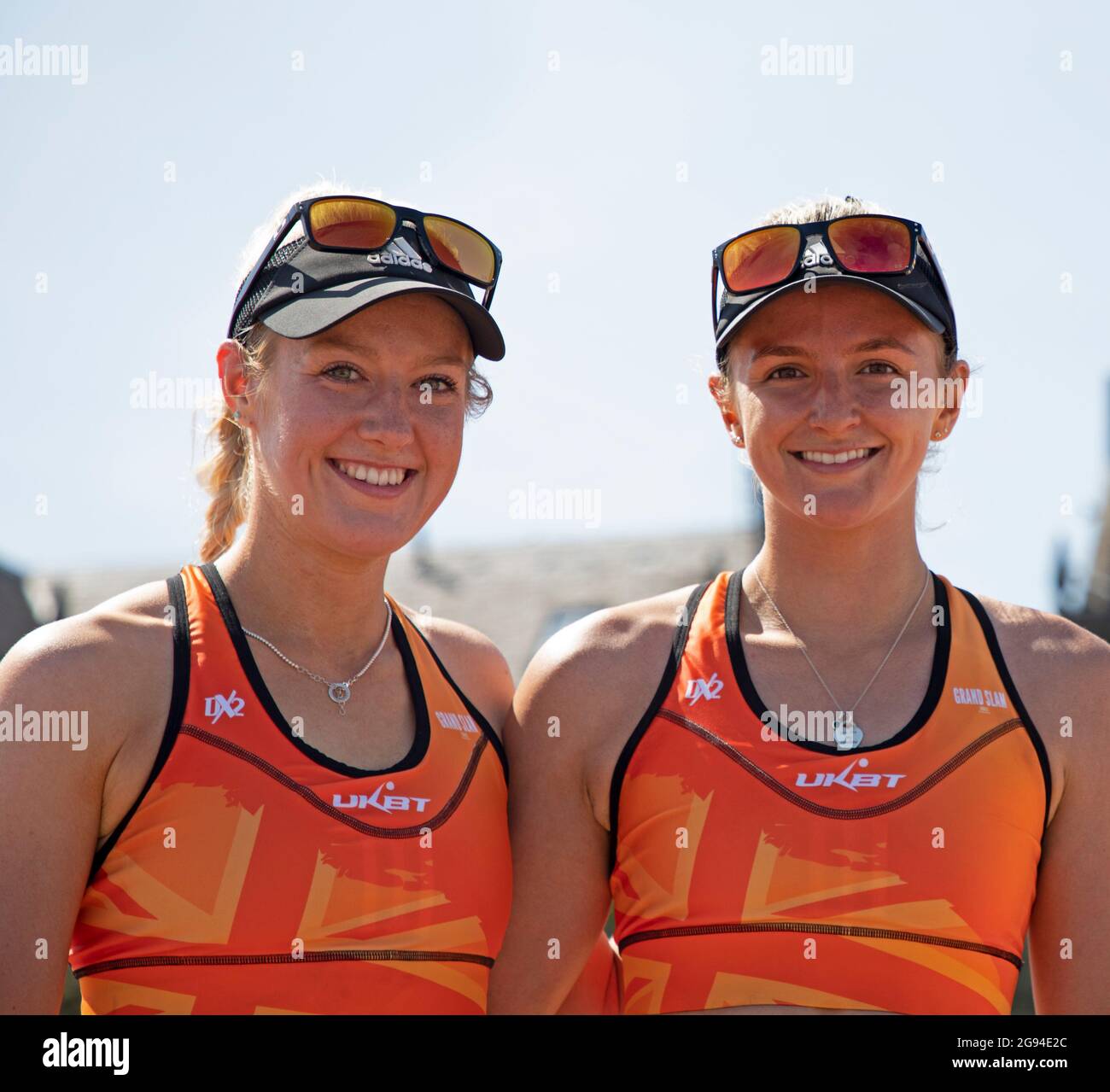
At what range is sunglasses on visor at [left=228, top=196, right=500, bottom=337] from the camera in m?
3.38

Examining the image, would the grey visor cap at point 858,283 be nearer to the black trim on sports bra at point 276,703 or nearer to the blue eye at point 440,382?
the blue eye at point 440,382

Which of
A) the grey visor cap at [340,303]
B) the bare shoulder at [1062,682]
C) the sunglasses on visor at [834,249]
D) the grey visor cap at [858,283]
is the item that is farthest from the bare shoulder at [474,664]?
the bare shoulder at [1062,682]

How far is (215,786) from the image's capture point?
2.96 m

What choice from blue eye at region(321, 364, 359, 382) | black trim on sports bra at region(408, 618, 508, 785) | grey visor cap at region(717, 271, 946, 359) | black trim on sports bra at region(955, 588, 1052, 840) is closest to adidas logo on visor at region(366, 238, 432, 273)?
blue eye at region(321, 364, 359, 382)

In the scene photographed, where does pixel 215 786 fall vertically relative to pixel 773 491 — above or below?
below

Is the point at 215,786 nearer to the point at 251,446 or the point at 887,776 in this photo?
the point at 251,446

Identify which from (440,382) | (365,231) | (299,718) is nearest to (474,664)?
(299,718)

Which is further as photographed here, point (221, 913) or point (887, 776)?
point (887, 776)

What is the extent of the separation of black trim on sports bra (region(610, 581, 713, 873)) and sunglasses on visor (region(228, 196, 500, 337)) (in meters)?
1.07

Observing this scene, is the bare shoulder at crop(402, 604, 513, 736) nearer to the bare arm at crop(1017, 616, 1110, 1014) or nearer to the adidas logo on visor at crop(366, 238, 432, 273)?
the adidas logo on visor at crop(366, 238, 432, 273)

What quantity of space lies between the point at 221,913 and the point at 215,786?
0.29 m

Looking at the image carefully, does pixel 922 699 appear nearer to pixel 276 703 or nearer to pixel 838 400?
pixel 838 400

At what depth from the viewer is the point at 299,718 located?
3164 mm
